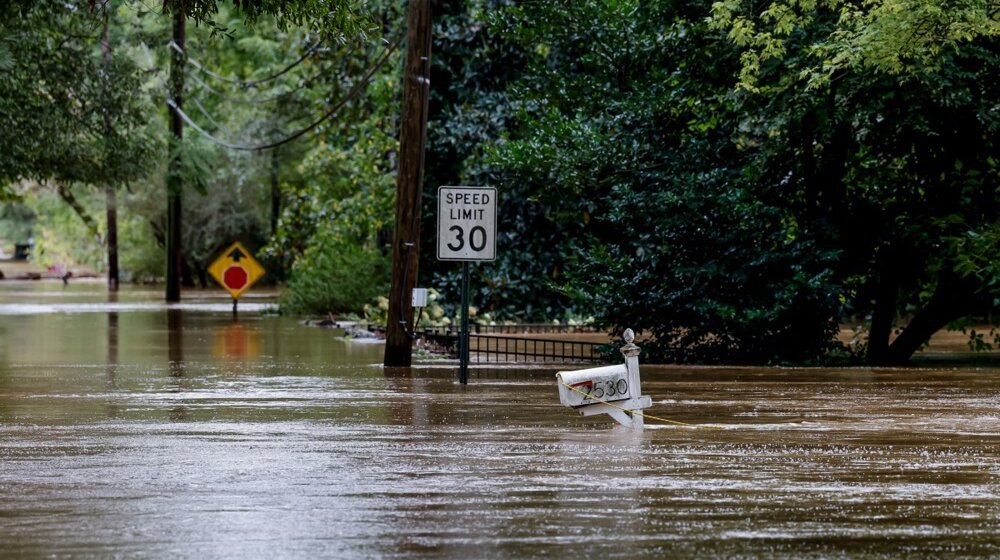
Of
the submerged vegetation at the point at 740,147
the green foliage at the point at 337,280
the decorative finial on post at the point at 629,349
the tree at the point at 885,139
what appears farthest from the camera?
the green foliage at the point at 337,280

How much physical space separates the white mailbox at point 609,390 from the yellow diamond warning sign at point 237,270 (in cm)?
2501

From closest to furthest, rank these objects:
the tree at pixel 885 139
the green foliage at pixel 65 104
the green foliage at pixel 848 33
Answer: the green foliage at pixel 848 33 < the tree at pixel 885 139 < the green foliage at pixel 65 104

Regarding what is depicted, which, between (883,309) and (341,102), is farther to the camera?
(341,102)

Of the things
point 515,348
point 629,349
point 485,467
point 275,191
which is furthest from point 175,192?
point 485,467

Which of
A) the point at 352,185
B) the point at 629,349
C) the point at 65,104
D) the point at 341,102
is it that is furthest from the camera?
the point at 352,185

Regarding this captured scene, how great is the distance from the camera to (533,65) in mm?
27328

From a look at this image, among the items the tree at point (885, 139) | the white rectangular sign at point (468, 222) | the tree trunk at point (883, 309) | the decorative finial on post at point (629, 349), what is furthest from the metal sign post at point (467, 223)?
the tree trunk at point (883, 309)

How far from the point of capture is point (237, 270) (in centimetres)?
3788

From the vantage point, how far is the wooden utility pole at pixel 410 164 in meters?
20.3

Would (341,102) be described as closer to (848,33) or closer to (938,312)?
(938,312)

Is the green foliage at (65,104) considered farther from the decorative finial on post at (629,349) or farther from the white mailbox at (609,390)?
the decorative finial on post at (629,349)

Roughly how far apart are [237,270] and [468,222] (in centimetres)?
2100

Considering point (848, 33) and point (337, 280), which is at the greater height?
point (848, 33)

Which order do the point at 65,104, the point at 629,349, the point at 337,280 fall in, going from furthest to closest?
the point at 337,280 → the point at 65,104 → the point at 629,349
